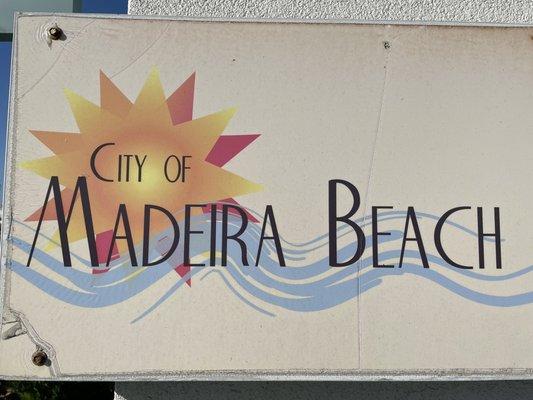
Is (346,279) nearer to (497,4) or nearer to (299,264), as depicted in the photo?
(299,264)

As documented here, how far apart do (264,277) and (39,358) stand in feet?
2.93

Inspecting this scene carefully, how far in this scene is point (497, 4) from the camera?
6.99 feet

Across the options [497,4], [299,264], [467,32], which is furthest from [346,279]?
[497,4]

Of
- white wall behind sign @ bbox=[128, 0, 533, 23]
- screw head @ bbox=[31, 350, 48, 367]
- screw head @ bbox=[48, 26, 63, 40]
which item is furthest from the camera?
white wall behind sign @ bbox=[128, 0, 533, 23]

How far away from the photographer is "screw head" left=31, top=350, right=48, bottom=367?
72.7 inches

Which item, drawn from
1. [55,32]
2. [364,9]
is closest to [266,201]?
[364,9]

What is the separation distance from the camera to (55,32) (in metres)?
1.96

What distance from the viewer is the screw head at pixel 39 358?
185 centimetres

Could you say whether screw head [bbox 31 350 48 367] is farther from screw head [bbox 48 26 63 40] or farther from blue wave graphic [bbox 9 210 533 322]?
screw head [bbox 48 26 63 40]

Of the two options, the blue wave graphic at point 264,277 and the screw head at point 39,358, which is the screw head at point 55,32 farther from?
the screw head at point 39,358

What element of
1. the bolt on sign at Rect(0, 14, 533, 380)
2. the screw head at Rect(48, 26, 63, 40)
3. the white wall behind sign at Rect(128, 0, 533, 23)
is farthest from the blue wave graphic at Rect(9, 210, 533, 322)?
the white wall behind sign at Rect(128, 0, 533, 23)

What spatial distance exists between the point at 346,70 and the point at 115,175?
999 millimetres

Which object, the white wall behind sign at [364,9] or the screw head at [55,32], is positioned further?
the white wall behind sign at [364,9]

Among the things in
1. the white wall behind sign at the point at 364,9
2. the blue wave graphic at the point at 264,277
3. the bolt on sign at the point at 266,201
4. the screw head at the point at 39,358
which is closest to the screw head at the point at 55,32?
the bolt on sign at the point at 266,201
